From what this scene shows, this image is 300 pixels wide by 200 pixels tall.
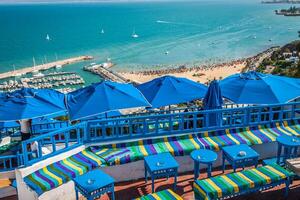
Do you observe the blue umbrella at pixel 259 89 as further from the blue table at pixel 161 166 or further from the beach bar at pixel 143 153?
the blue table at pixel 161 166

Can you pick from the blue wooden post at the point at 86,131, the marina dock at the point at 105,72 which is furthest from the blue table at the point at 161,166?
the marina dock at the point at 105,72

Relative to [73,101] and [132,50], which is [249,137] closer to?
[73,101]

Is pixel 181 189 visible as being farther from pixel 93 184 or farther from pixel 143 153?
pixel 93 184

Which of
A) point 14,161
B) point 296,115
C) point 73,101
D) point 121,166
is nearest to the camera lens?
point 121,166

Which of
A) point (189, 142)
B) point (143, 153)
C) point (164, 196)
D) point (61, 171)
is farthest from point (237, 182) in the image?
point (61, 171)

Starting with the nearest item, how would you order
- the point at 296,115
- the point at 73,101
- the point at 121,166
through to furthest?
the point at 121,166 < the point at 73,101 < the point at 296,115

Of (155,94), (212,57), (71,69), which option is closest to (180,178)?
(155,94)
